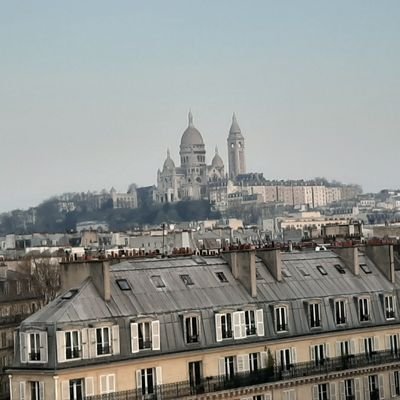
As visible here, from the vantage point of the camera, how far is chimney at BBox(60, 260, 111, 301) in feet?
131

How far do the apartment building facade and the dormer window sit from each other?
0.13ft

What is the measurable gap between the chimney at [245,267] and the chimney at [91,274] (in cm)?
529

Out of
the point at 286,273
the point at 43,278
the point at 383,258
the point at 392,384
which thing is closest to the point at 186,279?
the point at 286,273

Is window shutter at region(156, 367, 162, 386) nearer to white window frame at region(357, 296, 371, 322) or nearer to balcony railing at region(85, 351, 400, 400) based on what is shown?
balcony railing at region(85, 351, 400, 400)

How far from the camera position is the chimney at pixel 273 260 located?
45.4 metres

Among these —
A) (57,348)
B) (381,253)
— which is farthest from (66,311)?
(381,253)

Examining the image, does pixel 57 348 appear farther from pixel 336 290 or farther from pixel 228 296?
pixel 336 290

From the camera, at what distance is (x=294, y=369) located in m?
43.4

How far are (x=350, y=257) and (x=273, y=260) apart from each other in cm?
402

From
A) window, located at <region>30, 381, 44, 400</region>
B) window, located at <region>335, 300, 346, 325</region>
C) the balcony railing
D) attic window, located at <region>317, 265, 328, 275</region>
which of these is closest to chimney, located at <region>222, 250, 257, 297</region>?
the balcony railing

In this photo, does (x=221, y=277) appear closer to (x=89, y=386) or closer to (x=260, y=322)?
(x=260, y=322)

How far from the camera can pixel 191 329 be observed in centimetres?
4109

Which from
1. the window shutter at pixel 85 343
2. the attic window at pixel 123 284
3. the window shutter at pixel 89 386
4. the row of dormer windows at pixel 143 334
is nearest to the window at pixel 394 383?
the row of dormer windows at pixel 143 334

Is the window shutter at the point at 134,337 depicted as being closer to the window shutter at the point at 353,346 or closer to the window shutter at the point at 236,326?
the window shutter at the point at 236,326
